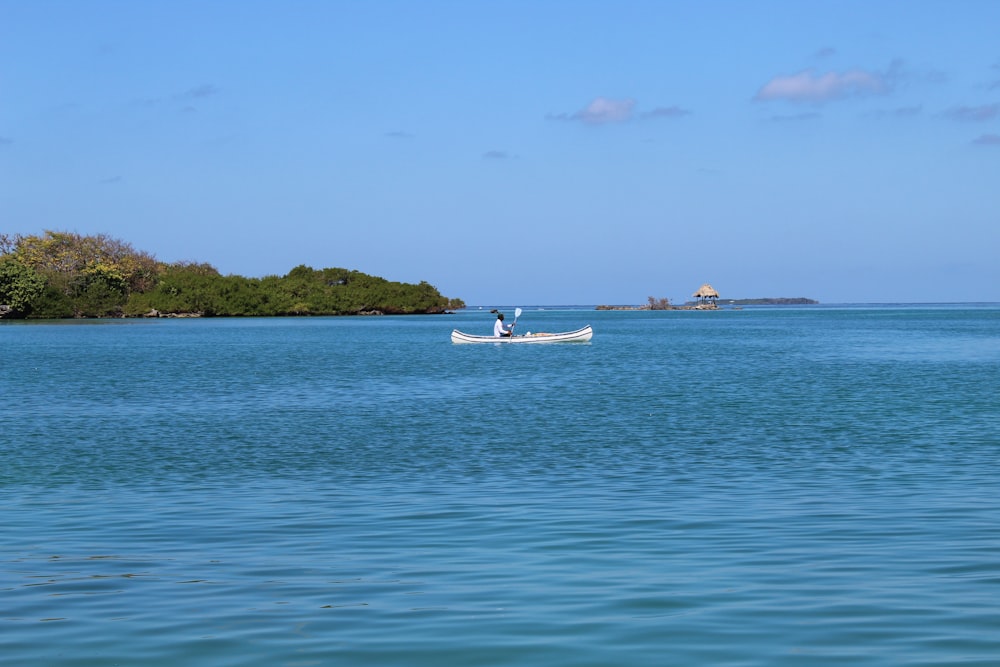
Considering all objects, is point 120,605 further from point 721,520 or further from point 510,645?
point 721,520

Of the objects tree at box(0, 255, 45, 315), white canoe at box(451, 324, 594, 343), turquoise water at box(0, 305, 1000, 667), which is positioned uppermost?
tree at box(0, 255, 45, 315)

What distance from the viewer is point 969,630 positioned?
9383 millimetres

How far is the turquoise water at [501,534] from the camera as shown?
9.35 metres

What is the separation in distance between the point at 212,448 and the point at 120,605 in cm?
1396

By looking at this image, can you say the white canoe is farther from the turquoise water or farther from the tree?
the tree

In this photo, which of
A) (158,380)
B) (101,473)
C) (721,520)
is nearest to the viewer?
(721,520)

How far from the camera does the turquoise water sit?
9.35 meters

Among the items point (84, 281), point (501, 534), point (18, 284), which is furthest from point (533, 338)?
point (84, 281)

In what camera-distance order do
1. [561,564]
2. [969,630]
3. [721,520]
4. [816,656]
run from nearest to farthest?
[816,656], [969,630], [561,564], [721,520]

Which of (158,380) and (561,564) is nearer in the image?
(561,564)

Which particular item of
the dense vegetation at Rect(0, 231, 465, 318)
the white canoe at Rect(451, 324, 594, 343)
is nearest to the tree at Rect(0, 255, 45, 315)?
the dense vegetation at Rect(0, 231, 465, 318)

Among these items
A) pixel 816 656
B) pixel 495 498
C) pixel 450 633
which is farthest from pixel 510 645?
pixel 495 498

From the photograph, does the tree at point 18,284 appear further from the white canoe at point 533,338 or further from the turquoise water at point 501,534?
the turquoise water at point 501,534

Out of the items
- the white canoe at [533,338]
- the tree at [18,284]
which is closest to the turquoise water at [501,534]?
the white canoe at [533,338]
